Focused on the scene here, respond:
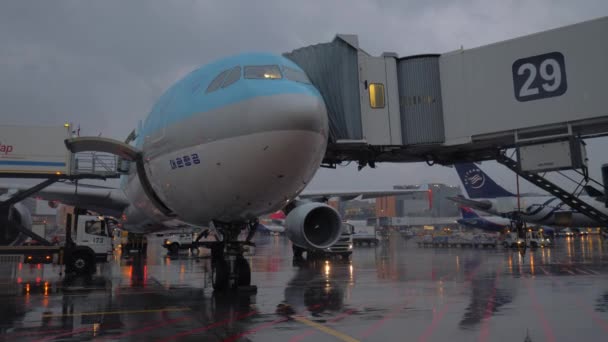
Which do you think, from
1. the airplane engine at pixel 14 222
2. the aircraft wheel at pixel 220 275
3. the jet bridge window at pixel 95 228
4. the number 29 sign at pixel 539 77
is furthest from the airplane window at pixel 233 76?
the jet bridge window at pixel 95 228

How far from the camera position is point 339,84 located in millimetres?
11250

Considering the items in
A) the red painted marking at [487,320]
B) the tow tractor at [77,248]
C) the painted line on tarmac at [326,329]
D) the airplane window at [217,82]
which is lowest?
the red painted marking at [487,320]

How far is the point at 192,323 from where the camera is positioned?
705 cm

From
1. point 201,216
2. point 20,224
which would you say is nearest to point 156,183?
point 201,216

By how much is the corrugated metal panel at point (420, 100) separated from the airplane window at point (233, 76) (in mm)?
4933

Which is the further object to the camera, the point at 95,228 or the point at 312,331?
the point at 95,228

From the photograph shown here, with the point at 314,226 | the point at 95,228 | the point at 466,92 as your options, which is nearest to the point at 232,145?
the point at 314,226

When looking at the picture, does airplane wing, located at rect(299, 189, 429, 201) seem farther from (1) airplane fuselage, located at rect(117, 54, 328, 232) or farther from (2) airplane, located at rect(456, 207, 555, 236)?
(2) airplane, located at rect(456, 207, 555, 236)

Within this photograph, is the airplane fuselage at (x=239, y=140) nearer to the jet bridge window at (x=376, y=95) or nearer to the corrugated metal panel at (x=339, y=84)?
the corrugated metal panel at (x=339, y=84)

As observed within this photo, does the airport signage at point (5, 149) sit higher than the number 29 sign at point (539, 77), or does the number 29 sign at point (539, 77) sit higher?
the number 29 sign at point (539, 77)

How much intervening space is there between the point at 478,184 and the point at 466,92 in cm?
3462

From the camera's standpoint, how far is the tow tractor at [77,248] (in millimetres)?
13359

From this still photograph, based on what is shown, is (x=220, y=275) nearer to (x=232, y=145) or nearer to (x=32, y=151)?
(x=232, y=145)

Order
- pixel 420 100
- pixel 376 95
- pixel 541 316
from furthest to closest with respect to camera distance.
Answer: pixel 420 100 < pixel 376 95 < pixel 541 316
